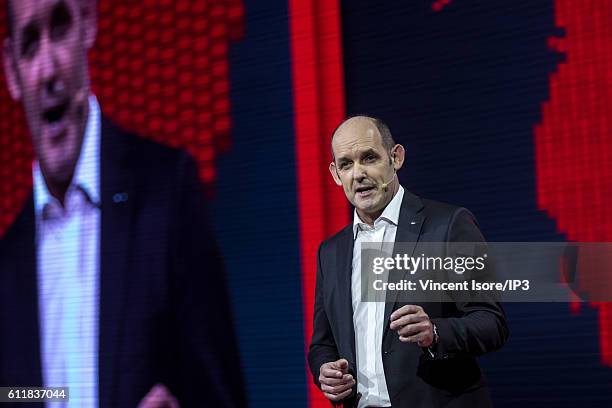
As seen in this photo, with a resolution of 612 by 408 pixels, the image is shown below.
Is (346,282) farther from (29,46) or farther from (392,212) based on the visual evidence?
(29,46)

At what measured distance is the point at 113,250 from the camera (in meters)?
3.73

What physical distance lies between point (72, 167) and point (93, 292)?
22.8 inches

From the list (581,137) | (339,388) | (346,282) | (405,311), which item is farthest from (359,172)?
(581,137)

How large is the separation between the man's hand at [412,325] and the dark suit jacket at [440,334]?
0.05 m

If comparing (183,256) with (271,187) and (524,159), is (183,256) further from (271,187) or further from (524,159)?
(524,159)

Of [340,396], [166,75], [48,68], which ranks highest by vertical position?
[48,68]

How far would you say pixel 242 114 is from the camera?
349 centimetres

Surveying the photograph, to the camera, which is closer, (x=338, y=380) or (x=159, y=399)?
(x=338, y=380)

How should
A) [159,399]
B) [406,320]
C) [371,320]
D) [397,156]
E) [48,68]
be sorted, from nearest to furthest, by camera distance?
[406,320], [371,320], [397,156], [159,399], [48,68]

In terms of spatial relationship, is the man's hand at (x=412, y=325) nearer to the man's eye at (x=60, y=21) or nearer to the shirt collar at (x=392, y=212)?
the shirt collar at (x=392, y=212)

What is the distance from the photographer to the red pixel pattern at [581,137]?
2732 millimetres

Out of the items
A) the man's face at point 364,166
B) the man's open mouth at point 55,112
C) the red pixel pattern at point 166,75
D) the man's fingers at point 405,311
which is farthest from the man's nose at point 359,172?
the man's open mouth at point 55,112

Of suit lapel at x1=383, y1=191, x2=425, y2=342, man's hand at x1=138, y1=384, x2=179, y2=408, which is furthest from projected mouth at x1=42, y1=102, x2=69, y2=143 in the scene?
suit lapel at x1=383, y1=191, x2=425, y2=342

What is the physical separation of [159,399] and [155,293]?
42cm
